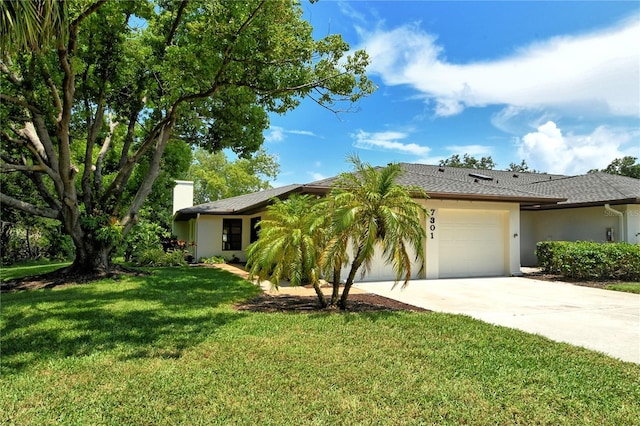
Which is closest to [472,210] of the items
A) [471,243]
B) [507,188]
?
[471,243]

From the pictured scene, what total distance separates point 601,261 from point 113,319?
14110 mm

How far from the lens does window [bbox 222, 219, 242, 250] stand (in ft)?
71.5

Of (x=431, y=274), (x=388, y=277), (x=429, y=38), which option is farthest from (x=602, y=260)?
(x=429, y=38)

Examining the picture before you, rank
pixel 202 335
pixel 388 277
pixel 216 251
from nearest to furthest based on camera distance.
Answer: pixel 202 335
pixel 388 277
pixel 216 251

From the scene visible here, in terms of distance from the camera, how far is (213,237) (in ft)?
70.5

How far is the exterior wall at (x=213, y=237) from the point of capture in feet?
69.6

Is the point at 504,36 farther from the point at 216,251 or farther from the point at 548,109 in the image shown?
the point at 216,251

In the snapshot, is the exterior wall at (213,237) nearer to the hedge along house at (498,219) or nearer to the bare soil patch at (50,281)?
the hedge along house at (498,219)

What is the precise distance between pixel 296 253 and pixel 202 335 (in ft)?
7.87

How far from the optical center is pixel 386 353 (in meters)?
5.01

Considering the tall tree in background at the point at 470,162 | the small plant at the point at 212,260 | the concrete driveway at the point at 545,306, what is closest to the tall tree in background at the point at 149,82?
the concrete driveway at the point at 545,306

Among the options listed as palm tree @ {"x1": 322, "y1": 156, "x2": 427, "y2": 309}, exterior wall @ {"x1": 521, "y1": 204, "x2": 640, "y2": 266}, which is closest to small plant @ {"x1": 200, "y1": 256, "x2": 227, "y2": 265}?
palm tree @ {"x1": 322, "y1": 156, "x2": 427, "y2": 309}

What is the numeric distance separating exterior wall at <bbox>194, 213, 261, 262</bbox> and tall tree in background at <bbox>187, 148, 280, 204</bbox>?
18.8 m

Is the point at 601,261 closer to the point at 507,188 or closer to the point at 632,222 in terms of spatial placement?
the point at 632,222
